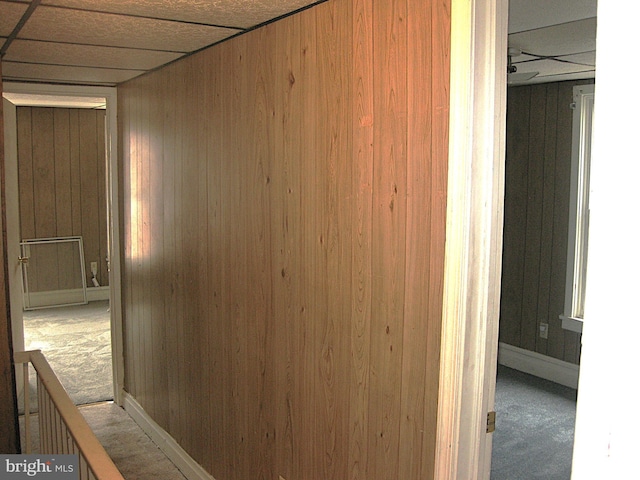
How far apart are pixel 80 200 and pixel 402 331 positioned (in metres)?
7.14

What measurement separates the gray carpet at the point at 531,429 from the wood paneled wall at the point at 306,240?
5.01ft

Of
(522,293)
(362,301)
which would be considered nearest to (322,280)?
(362,301)

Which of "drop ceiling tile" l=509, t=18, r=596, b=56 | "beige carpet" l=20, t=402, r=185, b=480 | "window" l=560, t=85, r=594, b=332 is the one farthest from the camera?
"window" l=560, t=85, r=594, b=332

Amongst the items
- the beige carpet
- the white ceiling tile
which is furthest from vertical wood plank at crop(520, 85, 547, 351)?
the beige carpet

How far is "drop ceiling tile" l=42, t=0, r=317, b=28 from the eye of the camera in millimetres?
2297

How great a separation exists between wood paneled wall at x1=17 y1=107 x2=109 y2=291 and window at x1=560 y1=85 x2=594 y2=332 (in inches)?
229

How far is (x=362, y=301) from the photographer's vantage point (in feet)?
7.29

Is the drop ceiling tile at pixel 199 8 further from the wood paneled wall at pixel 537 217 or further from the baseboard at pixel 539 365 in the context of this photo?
the baseboard at pixel 539 365

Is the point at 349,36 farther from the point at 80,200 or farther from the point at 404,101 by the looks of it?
the point at 80,200

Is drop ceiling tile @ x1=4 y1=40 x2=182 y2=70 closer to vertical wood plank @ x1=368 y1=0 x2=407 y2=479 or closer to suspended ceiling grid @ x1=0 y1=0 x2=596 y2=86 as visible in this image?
suspended ceiling grid @ x1=0 y1=0 x2=596 y2=86

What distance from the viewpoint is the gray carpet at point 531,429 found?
379cm

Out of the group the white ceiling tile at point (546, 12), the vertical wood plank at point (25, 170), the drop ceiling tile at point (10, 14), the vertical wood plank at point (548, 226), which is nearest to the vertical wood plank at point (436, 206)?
the white ceiling tile at point (546, 12)

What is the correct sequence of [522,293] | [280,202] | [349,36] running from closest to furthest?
[349,36] < [280,202] < [522,293]

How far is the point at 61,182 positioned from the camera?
8.17 m
